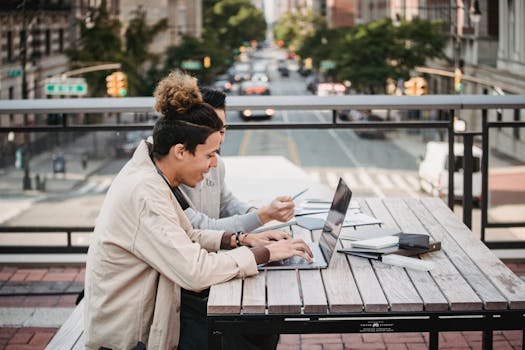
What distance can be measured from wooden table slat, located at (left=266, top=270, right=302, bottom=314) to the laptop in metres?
0.08

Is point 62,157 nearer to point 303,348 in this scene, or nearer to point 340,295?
point 303,348

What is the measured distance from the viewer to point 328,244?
368 cm

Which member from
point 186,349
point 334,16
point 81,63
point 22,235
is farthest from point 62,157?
point 334,16

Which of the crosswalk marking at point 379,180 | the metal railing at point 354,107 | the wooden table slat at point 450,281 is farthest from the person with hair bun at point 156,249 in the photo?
the crosswalk marking at point 379,180

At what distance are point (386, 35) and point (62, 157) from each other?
39.3 metres

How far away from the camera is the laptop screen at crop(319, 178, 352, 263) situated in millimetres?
3545

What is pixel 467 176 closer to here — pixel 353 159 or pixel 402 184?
pixel 353 159

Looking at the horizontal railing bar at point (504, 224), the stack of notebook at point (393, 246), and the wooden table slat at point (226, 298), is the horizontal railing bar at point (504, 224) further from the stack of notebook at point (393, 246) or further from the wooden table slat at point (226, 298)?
the wooden table slat at point (226, 298)

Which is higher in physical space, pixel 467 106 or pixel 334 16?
pixel 334 16

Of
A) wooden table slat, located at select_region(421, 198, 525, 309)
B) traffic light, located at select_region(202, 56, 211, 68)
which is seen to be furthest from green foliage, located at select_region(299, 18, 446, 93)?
wooden table slat, located at select_region(421, 198, 525, 309)

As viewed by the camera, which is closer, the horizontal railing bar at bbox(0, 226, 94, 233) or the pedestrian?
the horizontal railing bar at bbox(0, 226, 94, 233)

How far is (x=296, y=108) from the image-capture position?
6.38m

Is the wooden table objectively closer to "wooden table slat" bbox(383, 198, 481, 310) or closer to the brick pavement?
"wooden table slat" bbox(383, 198, 481, 310)

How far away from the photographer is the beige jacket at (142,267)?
10.6 feet
